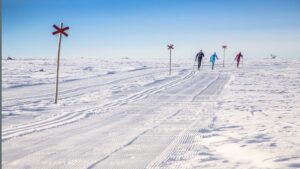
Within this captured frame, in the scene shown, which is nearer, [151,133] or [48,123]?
[151,133]

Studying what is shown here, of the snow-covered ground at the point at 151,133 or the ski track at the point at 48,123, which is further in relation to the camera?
the ski track at the point at 48,123

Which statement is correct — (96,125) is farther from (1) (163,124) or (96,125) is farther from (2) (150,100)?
(2) (150,100)

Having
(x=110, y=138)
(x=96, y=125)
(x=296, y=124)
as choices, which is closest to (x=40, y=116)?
(x=96, y=125)

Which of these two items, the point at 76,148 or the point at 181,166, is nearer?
the point at 181,166

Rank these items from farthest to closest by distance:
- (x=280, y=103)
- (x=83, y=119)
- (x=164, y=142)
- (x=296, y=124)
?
1. (x=280, y=103)
2. (x=83, y=119)
3. (x=296, y=124)
4. (x=164, y=142)

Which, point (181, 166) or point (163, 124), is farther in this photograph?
point (163, 124)

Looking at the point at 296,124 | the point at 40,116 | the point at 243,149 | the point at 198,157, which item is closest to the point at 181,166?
the point at 198,157

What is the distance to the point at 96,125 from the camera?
8.03m

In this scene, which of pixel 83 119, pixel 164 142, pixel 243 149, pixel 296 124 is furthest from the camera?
pixel 83 119

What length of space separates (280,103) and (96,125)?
6784 millimetres

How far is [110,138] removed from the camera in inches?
264

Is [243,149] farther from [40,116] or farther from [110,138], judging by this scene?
[40,116]

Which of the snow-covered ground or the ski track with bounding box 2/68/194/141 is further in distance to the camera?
the ski track with bounding box 2/68/194/141

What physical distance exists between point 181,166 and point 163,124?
3.23 m
